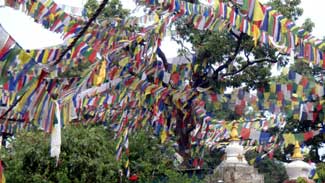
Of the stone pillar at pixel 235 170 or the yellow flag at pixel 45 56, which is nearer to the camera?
the yellow flag at pixel 45 56

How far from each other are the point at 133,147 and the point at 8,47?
22.7 ft

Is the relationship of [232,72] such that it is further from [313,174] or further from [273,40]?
[273,40]

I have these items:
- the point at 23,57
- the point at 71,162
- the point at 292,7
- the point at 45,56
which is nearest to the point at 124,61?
the point at 45,56

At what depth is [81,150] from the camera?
9.94 meters

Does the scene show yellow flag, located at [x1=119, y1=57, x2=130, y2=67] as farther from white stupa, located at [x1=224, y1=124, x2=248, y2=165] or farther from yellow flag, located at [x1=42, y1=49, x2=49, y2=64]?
white stupa, located at [x1=224, y1=124, x2=248, y2=165]

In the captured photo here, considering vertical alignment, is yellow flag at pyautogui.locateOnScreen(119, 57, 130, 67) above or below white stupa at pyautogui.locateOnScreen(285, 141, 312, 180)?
above

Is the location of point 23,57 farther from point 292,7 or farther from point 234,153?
point 292,7

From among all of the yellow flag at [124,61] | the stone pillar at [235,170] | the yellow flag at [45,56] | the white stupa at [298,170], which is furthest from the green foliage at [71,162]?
the yellow flag at [45,56]

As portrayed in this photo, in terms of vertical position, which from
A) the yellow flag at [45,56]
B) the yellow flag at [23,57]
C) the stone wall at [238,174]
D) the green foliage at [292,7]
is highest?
the green foliage at [292,7]

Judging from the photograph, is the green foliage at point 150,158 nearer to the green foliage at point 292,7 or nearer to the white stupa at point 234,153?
the white stupa at point 234,153

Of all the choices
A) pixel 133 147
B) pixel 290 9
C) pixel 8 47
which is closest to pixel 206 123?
pixel 133 147

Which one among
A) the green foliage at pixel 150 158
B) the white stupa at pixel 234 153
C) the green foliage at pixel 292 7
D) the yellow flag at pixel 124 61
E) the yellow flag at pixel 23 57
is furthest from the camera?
the green foliage at pixel 292 7

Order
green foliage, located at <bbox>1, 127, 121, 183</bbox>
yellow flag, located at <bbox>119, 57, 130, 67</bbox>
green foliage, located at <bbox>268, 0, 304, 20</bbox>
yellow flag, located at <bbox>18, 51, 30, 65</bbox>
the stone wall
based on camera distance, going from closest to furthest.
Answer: yellow flag, located at <bbox>18, 51, 30, 65</bbox> < yellow flag, located at <bbox>119, 57, 130, 67</bbox> < green foliage, located at <bbox>1, 127, 121, 183</bbox> < the stone wall < green foliage, located at <bbox>268, 0, 304, 20</bbox>

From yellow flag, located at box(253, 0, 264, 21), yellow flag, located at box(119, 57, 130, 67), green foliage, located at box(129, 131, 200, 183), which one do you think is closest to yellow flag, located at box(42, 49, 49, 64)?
yellow flag, located at box(119, 57, 130, 67)
